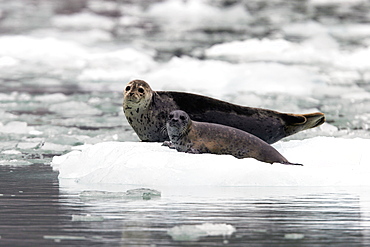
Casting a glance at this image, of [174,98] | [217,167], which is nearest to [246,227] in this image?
[217,167]

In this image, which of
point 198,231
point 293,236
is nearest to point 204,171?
point 198,231

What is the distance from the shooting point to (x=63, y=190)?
34.5 feet

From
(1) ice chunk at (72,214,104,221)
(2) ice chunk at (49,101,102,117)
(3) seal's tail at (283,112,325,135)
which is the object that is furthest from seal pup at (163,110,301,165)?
(2) ice chunk at (49,101,102,117)

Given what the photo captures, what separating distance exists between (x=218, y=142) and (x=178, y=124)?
75 cm

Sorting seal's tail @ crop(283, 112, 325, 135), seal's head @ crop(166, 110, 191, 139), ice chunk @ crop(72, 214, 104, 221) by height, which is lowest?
ice chunk @ crop(72, 214, 104, 221)

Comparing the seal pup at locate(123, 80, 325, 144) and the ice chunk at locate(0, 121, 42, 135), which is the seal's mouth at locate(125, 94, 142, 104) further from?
the ice chunk at locate(0, 121, 42, 135)

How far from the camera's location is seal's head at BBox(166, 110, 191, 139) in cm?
1162

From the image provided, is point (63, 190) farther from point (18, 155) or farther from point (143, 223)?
point (18, 155)

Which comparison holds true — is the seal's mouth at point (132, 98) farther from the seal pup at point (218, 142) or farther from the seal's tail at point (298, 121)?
the seal's tail at point (298, 121)

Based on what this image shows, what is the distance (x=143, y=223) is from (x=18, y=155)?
15771mm

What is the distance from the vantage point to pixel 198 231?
6.01m

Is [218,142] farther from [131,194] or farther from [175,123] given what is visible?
[131,194]

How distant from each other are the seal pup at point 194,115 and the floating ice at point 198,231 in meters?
6.97

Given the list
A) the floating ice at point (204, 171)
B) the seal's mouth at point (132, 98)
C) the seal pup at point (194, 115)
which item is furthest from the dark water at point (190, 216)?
the seal pup at point (194, 115)
